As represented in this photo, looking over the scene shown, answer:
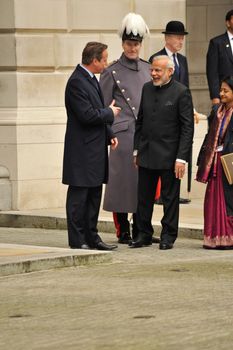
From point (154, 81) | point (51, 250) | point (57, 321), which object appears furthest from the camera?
point (154, 81)

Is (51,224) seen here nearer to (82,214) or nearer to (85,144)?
(82,214)

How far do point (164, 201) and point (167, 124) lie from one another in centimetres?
68

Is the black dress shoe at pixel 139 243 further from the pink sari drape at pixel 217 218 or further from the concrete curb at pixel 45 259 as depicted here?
the concrete curb at pixel 45 259

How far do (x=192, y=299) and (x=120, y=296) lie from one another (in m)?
0.50

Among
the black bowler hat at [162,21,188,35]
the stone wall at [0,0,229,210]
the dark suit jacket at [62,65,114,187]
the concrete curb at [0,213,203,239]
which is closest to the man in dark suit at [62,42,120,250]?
the dark suit jacket at [62,65,114,187]

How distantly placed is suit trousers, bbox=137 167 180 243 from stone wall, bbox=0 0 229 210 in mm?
2905

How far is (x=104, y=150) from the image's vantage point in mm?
12500

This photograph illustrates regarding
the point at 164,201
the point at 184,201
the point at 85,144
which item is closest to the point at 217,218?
the point at 164,201

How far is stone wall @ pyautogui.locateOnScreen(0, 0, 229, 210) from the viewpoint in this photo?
15.6 meters

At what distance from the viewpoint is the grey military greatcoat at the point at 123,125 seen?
1323 centimetres

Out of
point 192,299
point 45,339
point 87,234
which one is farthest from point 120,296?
point 87,234

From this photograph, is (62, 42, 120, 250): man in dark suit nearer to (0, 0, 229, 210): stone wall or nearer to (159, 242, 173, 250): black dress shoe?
(159, 242, 173, 250): black dress shoe

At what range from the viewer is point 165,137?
12.7 metres

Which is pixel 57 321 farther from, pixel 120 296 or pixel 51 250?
pixel 51 250
